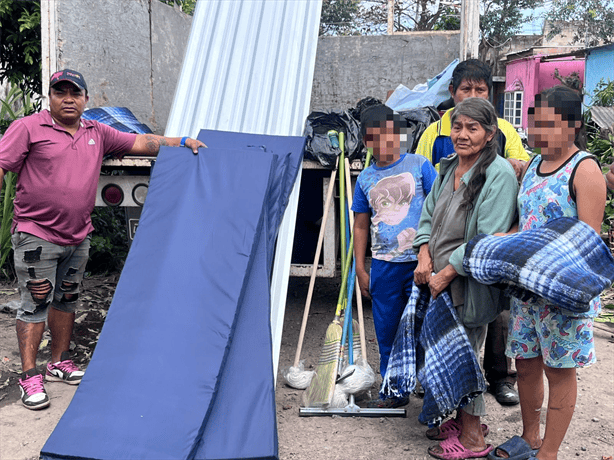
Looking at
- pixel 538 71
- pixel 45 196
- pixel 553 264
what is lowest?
pixel 553 264

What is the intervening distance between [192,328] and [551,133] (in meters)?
1.76

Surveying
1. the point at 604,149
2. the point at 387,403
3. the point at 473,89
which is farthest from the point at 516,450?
the point at 604,149

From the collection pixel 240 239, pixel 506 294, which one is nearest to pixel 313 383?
pixel 240 239

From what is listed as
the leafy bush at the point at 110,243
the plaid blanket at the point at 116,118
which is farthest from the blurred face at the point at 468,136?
the leafy bush at the point at 110,243

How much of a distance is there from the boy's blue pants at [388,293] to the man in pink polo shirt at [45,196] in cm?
165

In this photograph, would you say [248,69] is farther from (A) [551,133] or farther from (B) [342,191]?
(A) [551,133]

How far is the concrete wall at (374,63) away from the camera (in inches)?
210

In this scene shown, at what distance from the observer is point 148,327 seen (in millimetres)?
2850

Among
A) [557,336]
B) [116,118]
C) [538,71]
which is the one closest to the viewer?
[557,336]

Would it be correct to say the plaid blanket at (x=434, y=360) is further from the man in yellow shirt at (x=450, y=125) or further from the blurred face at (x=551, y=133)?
the man in yellow shirt at (x=450, y=125)

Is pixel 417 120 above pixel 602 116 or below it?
below

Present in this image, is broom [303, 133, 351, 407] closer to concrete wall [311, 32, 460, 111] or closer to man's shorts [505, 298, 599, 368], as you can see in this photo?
man's shorts [505, 298, 599, 368]

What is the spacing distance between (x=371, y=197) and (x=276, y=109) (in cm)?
141

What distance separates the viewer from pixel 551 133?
2312mm
